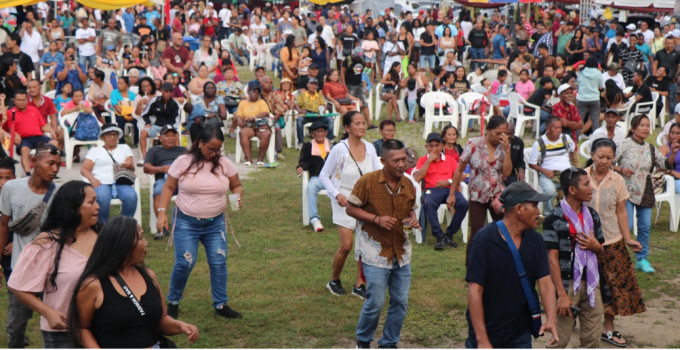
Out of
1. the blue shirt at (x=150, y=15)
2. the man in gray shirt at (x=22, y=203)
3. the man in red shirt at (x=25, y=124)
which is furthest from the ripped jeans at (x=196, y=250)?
the blue shirt at (x=150, y=15)

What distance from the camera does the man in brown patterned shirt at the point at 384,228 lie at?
548 centimetres

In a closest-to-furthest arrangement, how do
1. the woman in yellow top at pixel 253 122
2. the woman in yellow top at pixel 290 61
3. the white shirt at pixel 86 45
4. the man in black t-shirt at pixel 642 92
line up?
the woman in yellow top at pixel 253 122, the man in black t-shirt at pixel 642 92, the woman in yellow top at pixel 290 61, the white shirt at pixel 86 45

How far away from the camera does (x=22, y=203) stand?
17.5 feet

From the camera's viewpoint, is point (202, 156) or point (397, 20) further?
point (397, 20)

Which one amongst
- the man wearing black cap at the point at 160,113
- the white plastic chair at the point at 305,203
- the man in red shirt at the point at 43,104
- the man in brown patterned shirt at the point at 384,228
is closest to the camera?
the man in brown patterned shirt at the point at 384,228

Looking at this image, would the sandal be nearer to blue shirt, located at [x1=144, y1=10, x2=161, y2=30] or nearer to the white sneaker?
the white sneaker

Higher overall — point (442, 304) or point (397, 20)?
point (397, 20)

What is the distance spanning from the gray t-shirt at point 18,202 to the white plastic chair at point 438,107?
1081 cm

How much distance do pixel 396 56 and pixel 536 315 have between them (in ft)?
54.1

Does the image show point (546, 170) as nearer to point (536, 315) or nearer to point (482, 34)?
point (536, 315)

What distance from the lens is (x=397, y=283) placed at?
5594 mm

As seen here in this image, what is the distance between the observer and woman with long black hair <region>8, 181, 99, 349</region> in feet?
13.7

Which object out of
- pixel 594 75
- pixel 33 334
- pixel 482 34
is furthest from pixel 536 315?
pixel 482 34

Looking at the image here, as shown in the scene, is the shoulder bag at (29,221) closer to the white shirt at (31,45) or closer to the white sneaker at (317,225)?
the white sneaker at (317,225)
